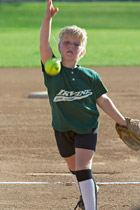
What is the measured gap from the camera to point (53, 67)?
4652 mm

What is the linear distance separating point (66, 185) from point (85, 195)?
1.49 meters

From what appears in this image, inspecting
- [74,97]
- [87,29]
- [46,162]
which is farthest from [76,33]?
[87,29]

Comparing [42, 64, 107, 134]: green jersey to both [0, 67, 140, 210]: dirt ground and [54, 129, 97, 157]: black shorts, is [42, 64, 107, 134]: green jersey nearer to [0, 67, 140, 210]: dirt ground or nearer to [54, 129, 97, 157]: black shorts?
[54, 129, 97, 157]: black shorts

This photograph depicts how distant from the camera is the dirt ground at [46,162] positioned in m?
5.71

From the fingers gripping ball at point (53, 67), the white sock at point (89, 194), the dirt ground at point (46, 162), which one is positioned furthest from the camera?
the dirt ground at point (46, 162)

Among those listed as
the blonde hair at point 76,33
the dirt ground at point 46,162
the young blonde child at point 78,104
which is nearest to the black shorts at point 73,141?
the young blonde child at point 78,104

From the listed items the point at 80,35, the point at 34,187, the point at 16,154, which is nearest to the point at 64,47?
the point at 80,35

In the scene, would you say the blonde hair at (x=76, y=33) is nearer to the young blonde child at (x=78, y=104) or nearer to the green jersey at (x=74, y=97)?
the young blonde child at (x=78, y=104)

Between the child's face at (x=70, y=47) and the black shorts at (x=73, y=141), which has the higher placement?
the child's face at (x=70, y=47)

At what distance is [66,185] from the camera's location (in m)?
6.24

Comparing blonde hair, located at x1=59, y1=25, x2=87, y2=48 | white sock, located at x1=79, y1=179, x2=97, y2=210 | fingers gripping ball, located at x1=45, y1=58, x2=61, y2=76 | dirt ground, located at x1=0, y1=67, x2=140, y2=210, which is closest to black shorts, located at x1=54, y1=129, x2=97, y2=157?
white sock, located at x1=79, y1=179, x2=97, y2=210

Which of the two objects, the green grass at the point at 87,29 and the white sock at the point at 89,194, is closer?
the white sock at the point at 89,194

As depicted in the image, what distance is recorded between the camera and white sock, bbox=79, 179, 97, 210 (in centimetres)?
476

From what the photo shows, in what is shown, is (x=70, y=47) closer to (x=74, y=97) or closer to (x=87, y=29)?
(x=74, y=97)
